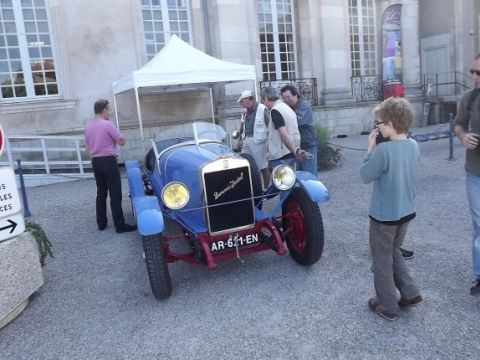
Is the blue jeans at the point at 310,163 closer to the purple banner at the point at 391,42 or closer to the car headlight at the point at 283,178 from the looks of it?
the car headlight at the point at 283,178

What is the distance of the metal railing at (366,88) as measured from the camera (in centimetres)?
1420

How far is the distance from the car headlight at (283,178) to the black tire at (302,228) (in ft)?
0.49

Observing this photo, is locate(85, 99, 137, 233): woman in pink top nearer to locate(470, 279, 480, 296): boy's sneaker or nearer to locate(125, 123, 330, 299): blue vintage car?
locate(125, 123, 330, 299): blue vintage car

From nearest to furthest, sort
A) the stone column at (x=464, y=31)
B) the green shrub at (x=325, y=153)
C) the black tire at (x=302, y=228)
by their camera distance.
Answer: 1. the black tire at (x=302, y=228)
2. the green shrub at (x=325, y=153)
3. the stone column at (x=464, y=31)

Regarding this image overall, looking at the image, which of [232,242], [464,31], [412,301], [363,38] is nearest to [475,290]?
[412,301]

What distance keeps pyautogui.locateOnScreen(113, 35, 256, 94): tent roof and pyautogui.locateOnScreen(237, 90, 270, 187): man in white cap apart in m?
2.41

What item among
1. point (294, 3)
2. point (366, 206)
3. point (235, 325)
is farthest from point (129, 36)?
point (235, 325)

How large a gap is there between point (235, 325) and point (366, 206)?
3.38 m

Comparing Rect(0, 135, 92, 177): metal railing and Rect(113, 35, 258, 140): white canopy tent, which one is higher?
Rect(113, 35, 258, 140): white canopy tent

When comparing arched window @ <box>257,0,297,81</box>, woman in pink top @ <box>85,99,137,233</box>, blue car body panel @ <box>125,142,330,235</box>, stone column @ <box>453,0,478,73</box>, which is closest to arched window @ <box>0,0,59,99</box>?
arched window @ <box>257,0,297,81</box>

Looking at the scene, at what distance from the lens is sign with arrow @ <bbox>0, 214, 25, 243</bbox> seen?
3197 millimetres

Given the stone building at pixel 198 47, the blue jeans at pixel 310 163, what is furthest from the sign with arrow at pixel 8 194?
the stone building at pixel 198 47

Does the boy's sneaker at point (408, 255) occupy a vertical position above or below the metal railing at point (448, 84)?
below

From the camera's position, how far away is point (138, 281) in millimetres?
3848
